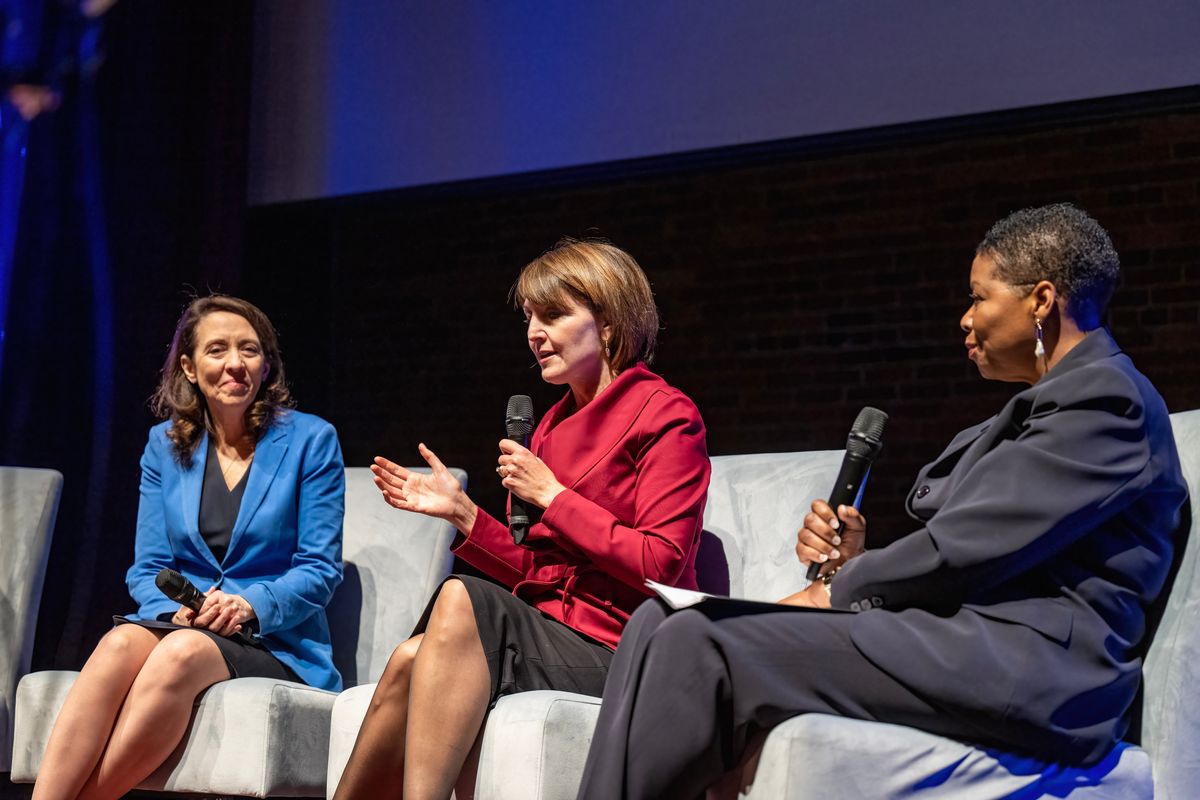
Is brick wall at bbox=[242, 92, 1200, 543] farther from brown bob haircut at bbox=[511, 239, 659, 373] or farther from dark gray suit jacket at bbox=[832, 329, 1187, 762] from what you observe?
dark gray suit jacket at bbox=[832, 329, 1187, 762]

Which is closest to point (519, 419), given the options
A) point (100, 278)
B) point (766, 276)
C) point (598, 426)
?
point (598, 426)

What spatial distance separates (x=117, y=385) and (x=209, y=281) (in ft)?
1.57

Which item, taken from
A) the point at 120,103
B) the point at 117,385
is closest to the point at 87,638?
the point at 117,385

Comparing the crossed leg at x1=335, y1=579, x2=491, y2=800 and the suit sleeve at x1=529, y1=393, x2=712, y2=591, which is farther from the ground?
the suit sleeve at x1=529, y1=393, x2=712, y2=591

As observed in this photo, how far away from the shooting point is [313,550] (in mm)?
2732

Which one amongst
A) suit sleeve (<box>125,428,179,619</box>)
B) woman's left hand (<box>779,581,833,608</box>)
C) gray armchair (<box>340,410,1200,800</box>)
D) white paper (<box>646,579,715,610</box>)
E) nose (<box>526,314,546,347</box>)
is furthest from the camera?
suit sleeve (<box>125,428,179,619</box>)

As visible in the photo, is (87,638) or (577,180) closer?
(87,638)

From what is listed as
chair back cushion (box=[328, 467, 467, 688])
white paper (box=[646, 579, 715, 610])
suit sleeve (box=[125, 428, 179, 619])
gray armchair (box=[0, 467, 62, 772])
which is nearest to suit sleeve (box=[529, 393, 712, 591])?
white paper (box=[646, 579, 715, 610])

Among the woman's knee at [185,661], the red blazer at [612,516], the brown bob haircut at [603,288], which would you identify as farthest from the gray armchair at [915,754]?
the brown bob haircut at [603,288]

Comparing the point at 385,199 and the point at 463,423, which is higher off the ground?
the point at 385,199

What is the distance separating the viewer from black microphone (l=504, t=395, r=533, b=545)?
7.48 ft

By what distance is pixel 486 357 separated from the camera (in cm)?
564

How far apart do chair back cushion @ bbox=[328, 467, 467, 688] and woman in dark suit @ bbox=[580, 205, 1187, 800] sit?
3.65 feet

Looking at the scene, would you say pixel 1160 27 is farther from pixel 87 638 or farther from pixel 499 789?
pixel 87 638
